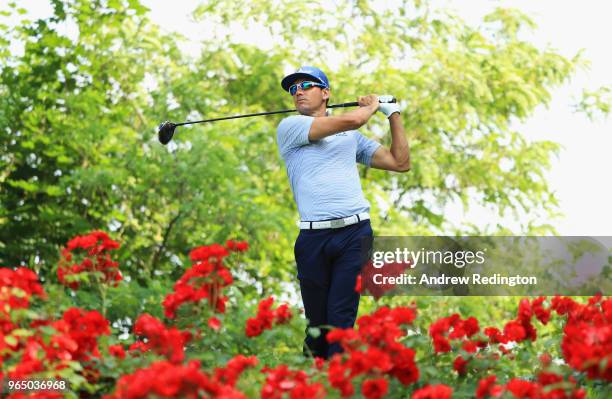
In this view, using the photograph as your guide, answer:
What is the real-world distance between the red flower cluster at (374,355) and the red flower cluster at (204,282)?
549mm

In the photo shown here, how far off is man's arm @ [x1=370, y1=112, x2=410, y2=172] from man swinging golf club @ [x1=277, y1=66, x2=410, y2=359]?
0.13m

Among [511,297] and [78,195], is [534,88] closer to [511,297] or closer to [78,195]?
[511,297]

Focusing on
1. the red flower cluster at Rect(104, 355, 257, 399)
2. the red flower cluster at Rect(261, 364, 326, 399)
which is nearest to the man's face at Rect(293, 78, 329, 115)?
the red flower cluster at Rect(261, 364, 326, 399)

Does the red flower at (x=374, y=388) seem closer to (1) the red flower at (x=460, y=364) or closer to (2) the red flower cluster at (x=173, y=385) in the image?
(2) the red flower cluster at (x=173, y=385)

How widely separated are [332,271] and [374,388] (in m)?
1.55

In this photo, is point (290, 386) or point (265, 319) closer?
point (290, 386)

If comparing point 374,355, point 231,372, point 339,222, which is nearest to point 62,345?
point 231,372

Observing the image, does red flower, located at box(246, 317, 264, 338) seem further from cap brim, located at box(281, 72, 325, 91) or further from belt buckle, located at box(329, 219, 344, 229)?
cap brim, located at box(281, 72, 325, 91)

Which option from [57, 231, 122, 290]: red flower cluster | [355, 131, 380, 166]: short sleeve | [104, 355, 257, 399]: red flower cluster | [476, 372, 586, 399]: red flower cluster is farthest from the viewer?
[355, 131, 380, 166]: short sleeve

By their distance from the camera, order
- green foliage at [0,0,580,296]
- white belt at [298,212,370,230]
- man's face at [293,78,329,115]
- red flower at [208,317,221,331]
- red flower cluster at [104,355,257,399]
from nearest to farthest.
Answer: red flower cluster at [104,355,257,399] → red flower at [208,317,221,331] → white belt at [298,212,370,230] → man's face at [293,78,329,115] → green foliage at [0,0,580,296]

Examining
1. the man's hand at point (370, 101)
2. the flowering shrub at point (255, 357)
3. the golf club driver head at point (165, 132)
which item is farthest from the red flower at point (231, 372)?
the golf club driver head at point (165, 132)

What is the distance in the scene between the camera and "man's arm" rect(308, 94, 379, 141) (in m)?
4.20

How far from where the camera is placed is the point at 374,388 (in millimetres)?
2875

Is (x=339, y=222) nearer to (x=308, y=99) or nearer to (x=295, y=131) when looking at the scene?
(x=295, y=131)
